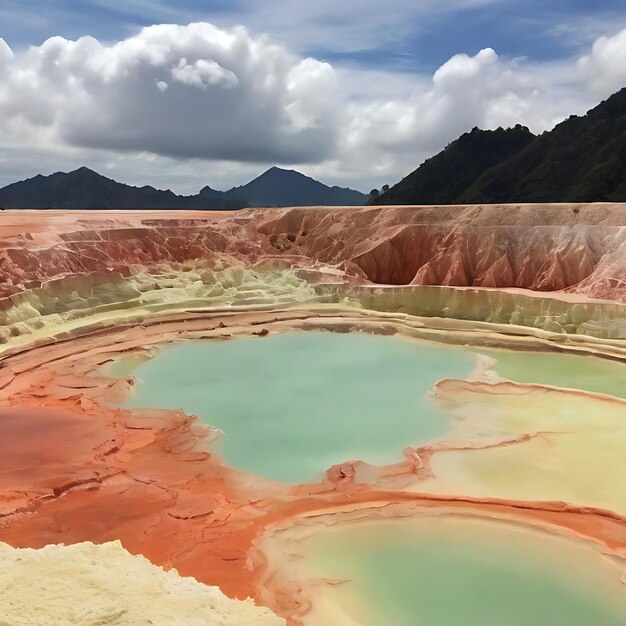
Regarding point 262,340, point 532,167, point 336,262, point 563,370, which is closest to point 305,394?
point 262,340

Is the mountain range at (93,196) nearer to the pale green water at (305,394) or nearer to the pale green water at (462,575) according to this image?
the pale green water at (305,394)

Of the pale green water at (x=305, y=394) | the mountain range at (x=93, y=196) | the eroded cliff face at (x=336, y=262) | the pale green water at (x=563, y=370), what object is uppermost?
the mountain range at (x=93, y=196)

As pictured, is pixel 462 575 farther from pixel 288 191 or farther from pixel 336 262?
pixel 288 191

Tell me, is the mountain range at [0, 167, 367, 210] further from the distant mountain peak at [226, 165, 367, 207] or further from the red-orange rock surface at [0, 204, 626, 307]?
the red-orange rock surface at [0, 204, 626, 307]

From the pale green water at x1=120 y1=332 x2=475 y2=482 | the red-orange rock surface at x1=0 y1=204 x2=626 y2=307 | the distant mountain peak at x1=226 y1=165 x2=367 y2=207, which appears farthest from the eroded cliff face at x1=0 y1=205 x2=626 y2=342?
the distant mountain peak at x1=226 y1=165 x2=367 y2=207

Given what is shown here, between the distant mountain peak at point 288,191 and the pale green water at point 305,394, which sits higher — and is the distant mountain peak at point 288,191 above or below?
above

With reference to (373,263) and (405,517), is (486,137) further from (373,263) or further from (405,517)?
(405,517)

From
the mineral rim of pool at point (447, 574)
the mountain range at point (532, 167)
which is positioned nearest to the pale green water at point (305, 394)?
the mineral rim of pool at point (447, 574)
